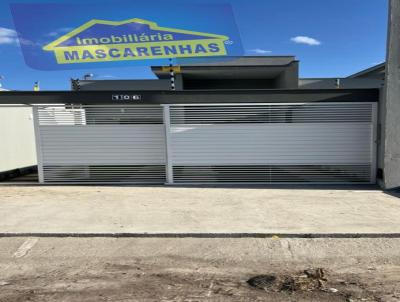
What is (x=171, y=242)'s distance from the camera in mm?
5371

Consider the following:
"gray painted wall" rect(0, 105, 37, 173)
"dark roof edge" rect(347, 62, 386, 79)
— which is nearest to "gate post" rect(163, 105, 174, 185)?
"gray painted wall" rect(0, 105, 37, 173)

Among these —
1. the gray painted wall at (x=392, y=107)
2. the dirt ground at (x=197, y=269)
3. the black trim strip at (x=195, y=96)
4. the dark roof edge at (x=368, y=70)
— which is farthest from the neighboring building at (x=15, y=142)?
the dark roof edge at (x=368, y=70)

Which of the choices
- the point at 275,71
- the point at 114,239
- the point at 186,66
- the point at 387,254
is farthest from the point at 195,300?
the point at 275,71

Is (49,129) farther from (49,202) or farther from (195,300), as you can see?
(195,300)

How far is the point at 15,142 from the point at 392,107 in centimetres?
1234

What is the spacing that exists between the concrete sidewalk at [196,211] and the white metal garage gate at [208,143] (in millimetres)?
875

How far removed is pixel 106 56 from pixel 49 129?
9.58 ft

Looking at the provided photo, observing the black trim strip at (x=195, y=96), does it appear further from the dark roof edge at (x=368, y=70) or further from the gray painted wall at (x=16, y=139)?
the dark roof edge at (x=368, y=70)

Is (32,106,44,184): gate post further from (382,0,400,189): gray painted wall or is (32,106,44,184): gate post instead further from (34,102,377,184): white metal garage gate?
(382,0,400,189): gray painted wall

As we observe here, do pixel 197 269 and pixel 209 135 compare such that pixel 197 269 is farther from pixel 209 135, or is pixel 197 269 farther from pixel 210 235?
pixel 209 135

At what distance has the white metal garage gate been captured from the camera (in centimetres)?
1009

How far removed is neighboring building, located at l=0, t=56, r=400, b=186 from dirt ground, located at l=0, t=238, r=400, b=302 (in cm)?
500

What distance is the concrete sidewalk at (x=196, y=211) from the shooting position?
5883 mm

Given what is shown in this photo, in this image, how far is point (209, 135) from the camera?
10.3 m
